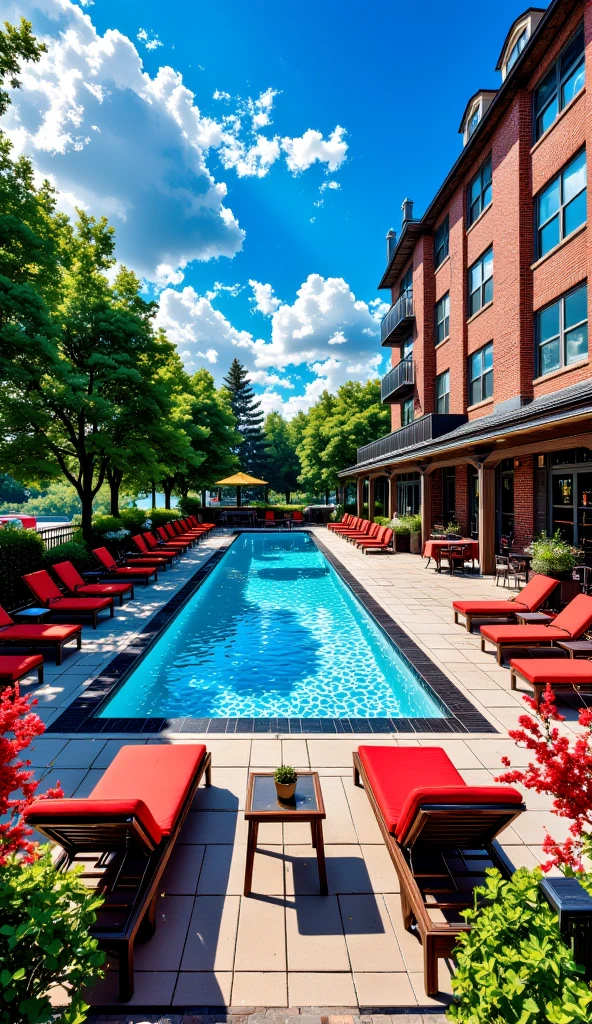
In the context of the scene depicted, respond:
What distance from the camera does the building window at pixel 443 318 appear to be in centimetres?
2067

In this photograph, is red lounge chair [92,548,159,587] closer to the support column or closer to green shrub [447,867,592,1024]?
the support column

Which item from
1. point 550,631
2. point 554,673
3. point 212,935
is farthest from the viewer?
point 550,631

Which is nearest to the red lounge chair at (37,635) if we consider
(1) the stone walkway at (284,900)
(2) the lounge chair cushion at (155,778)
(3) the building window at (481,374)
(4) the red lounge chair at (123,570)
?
(1) the stone walkway at (284,900)

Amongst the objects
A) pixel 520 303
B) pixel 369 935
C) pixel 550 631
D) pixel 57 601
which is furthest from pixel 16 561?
pixel 520 303

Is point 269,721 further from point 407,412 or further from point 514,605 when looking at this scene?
point 407,412

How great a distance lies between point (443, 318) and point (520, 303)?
7.87 metres

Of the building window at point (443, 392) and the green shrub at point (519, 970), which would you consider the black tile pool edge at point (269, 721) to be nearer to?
the green shrub at point (519, 970)

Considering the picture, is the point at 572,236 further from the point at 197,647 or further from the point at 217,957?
the point at 217,957

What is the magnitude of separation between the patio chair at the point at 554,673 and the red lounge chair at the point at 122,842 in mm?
4178

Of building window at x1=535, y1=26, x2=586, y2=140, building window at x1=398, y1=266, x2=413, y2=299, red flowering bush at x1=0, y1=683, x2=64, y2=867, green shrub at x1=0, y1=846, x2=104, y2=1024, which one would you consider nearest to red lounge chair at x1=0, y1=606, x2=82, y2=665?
red flowering bush at x1=0, y1=683, x2=64, y2=867

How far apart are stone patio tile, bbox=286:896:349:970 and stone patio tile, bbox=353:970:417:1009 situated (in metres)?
0.11

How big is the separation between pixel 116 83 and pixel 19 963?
1829 cm

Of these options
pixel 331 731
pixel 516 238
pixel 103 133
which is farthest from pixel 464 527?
pixel 103 133

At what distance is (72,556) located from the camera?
12.4 metres
